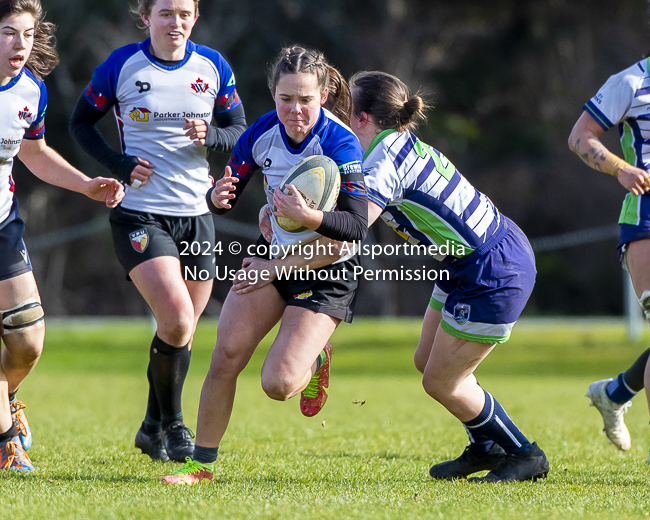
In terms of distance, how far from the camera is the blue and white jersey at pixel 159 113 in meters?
4.76

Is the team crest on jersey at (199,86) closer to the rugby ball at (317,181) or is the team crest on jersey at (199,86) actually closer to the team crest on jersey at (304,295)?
the rugby ball at (317,181)

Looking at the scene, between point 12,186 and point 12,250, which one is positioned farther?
point 12,186

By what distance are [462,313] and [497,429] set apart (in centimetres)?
68

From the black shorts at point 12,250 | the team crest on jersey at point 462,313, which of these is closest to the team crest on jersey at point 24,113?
the black shorts at point 12,250

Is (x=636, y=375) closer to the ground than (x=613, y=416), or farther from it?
farther from it

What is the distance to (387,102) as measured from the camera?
4.01m

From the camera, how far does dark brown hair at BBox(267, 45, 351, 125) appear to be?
12.5ft

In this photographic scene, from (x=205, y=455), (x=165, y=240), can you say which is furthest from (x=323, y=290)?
(x=165, y=240)

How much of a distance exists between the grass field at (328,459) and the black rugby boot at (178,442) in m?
0.13

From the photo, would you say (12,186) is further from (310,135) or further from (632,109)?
(632,109)

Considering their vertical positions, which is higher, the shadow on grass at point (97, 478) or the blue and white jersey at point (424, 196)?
the blue and white jersey at point (424, 196)

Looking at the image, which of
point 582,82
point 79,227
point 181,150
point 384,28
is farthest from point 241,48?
point 181,150

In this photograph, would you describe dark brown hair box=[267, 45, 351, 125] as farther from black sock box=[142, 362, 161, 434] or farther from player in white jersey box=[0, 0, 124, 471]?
black sock box=[142, 362, 161, 434]

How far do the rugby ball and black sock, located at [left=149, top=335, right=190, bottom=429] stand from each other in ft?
4.87
